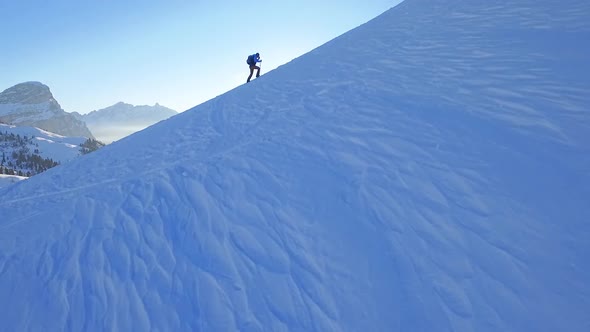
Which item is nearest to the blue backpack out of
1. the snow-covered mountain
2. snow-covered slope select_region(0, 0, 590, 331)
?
snow-covered slope select_region(0, 0, 590, 331)

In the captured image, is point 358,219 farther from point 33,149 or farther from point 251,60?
point 33,149

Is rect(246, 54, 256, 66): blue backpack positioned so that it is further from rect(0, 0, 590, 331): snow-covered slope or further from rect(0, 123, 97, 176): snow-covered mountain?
rect(0, 123, 97, 176): snow-covered mountain

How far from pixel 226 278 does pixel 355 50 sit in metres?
8.78

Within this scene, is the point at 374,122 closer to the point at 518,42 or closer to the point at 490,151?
the point at 490,151

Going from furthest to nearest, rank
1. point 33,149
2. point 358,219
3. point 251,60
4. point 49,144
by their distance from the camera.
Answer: point 49,144 < point 33,149 < point 251,60 < point 358,219

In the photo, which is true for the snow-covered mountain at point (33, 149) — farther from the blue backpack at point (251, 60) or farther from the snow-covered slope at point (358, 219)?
the snow-covered slope at point (358, 219)

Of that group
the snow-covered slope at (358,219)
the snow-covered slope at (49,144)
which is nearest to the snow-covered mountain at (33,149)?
the snow-covered slope at (49,144)

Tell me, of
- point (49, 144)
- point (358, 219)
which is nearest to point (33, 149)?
point (49, 144)

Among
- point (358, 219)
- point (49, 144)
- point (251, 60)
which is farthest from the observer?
point (49, 144)

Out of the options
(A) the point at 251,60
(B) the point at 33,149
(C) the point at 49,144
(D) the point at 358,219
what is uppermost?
(A) the point at 251,60

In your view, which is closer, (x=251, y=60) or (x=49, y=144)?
(x=251, y=60)

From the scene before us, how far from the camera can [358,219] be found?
12.7 feet

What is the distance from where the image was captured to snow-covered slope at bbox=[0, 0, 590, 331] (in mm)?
2988

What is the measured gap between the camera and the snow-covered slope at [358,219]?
9.80 feet
